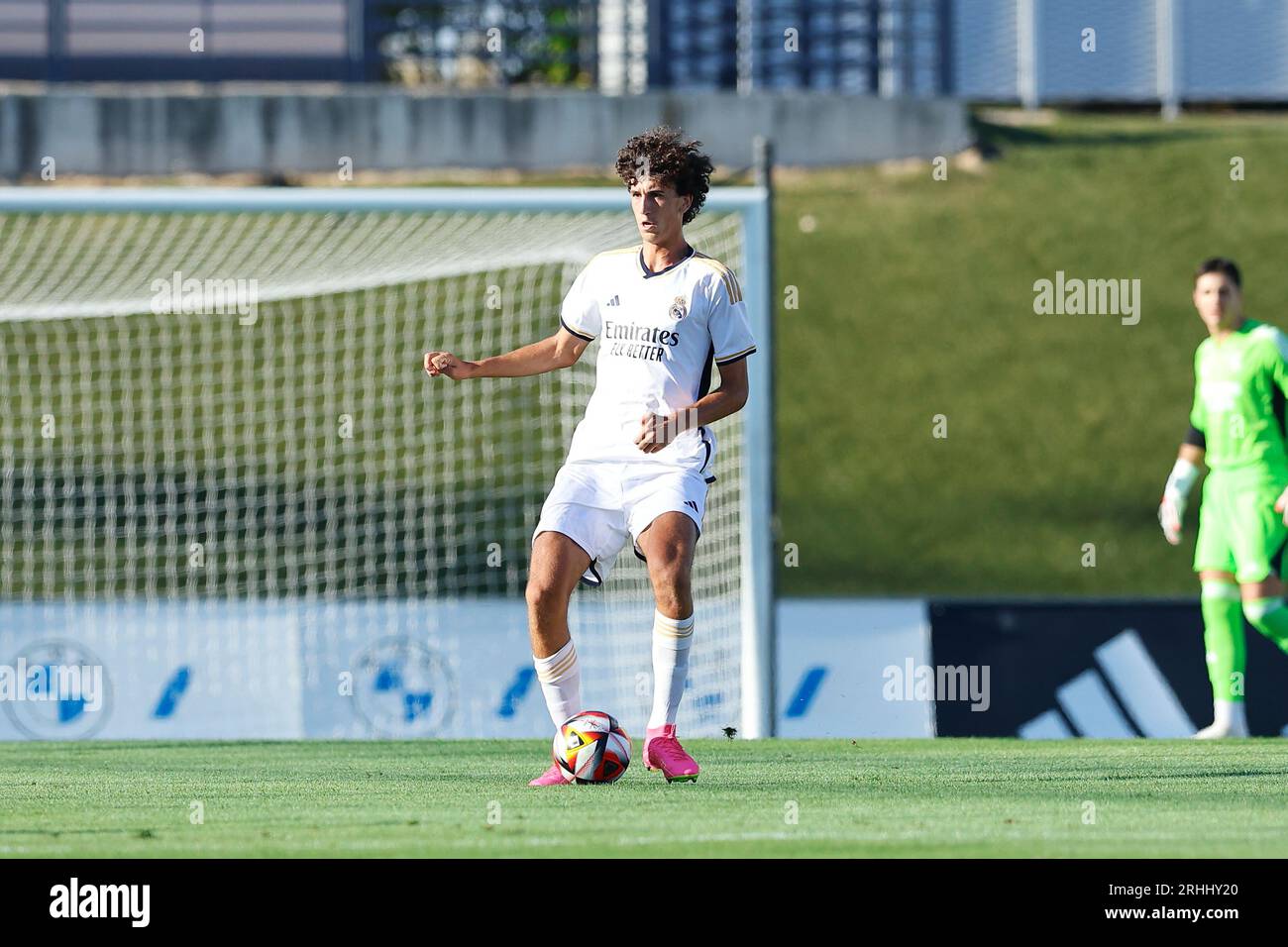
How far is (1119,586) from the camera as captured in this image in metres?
14.7

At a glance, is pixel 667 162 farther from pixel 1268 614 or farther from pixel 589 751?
pixel 1268 614

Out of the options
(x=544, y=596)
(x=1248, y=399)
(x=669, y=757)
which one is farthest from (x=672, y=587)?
(x=1248, y=399)

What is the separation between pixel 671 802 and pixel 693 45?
15882 millimetres

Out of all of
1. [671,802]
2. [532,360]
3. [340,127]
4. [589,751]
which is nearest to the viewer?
[671,802]

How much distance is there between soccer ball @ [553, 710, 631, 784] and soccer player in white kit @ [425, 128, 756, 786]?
0.10 metres

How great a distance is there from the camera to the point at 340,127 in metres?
18.4

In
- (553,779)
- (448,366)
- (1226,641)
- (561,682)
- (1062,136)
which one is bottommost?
(553,779)

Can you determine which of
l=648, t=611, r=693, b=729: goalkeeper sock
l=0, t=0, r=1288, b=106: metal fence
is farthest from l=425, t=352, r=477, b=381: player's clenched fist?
l=0, t=0, r=1288, b=106: metal fence

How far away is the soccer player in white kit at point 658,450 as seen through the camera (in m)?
5.83

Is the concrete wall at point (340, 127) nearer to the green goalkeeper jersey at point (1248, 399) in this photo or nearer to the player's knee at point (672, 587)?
the green goalkeeper jersey at point (1248, 399)

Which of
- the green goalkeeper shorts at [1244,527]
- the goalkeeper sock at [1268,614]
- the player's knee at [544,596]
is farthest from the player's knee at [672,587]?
the goalkeeper sock at [1268,614]

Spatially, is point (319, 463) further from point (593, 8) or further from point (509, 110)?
point (593, 8)

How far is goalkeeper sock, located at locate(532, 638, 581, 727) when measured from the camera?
5.94m

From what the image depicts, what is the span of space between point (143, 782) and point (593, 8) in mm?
15473
